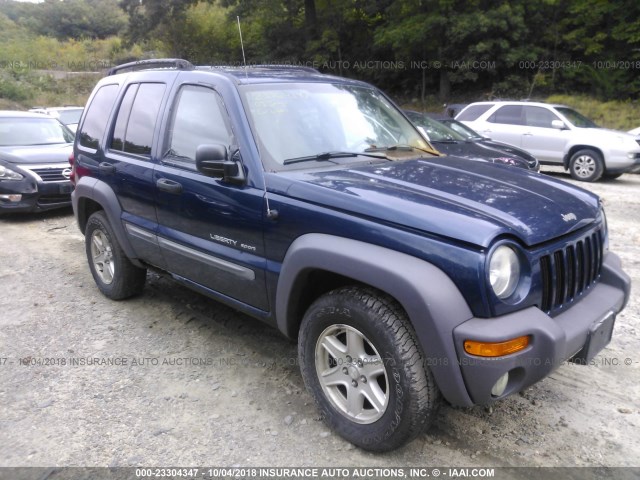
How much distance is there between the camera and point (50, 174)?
26.9 feet

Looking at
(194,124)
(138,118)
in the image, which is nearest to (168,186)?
(194,124)

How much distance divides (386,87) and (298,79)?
2628cm

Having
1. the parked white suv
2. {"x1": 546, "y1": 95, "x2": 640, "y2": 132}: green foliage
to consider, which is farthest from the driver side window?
{"x1": 546, "y1": 95, "x2": 640, "y2": 132}: green foliage

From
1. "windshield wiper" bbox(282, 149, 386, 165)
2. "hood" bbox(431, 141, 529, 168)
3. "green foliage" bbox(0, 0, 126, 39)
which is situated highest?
"green foliage" bbox(0, 0, 126, 39)

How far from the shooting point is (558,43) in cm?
2245

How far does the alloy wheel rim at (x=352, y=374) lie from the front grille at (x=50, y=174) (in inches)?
275

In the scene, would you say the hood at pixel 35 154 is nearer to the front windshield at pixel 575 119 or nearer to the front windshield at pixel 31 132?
the front windshield at pixel 31 132

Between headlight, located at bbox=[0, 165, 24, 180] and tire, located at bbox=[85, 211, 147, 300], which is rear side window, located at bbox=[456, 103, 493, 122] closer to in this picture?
headlight, located at bbox=[0, 165, 24, 180]

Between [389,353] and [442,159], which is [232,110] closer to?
[442,159]

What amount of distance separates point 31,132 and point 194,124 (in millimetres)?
7281

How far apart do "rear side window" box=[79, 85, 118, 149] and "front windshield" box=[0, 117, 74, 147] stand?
499cm

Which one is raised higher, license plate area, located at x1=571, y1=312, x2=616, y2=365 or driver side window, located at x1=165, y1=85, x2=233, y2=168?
driver side window, located at x1=165, y1=85, x2=233, y2=168

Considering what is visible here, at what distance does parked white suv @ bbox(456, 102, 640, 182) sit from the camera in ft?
36.4

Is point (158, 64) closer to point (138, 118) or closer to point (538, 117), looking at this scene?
point (138, 118)
